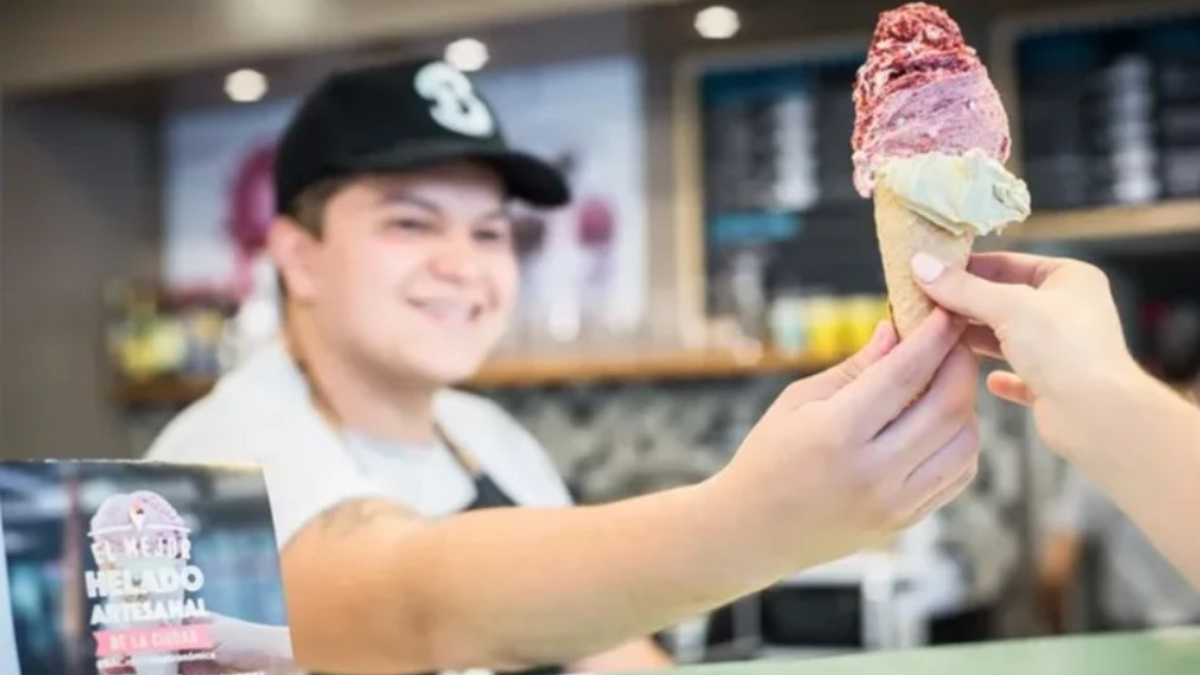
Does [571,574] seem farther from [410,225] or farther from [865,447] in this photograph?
[410,225]

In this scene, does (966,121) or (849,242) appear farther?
(849,242)

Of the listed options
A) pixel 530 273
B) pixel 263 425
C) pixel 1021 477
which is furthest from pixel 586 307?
pixel 263 425

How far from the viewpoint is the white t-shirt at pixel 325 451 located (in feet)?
4.93

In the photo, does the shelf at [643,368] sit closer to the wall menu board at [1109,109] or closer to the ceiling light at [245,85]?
the wall menu board at [1109,109]

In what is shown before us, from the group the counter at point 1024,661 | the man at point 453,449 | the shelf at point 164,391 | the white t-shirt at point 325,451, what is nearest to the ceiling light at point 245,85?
the shelf at point 164,391

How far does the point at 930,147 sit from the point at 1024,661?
410mm

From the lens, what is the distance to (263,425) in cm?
163

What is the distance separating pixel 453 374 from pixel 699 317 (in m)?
1.37

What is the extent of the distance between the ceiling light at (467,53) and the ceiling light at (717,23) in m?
0.39

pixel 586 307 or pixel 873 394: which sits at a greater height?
pixel 586 307

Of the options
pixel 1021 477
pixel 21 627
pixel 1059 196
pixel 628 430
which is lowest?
pixel 21 627

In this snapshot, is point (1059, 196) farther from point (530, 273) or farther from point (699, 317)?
point (530, 273)

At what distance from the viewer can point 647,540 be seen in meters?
1.11

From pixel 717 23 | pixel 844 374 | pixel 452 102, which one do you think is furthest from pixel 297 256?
pixel 717 23
